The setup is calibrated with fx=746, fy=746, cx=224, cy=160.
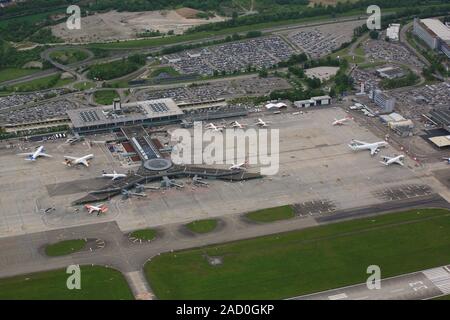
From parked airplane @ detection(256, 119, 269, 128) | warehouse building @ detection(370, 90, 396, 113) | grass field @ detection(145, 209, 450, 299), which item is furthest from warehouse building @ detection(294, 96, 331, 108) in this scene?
grass field @ detection(145, 209, 450, 299)

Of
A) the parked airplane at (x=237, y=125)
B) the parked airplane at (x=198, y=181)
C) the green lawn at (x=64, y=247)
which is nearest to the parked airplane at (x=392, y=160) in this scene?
the parked airplane at (x=237, y=125)

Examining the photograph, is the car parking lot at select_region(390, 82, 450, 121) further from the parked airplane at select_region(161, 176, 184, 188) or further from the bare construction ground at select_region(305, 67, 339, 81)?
the parked airplane at select_region(161, 176, 184, 188)

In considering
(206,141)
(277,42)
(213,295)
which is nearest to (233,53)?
(277,42)

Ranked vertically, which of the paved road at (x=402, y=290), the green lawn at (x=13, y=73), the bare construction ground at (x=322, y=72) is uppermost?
the bare construction ground at (x=322, y=72)

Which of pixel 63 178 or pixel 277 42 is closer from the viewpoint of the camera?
pixel 63 178

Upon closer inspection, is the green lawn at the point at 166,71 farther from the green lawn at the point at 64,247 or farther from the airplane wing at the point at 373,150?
the green lawn at the point at 64,247

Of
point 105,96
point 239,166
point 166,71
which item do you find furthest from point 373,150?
point 166,71

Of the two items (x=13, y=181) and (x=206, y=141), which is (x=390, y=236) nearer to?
(x=206, y=141)
